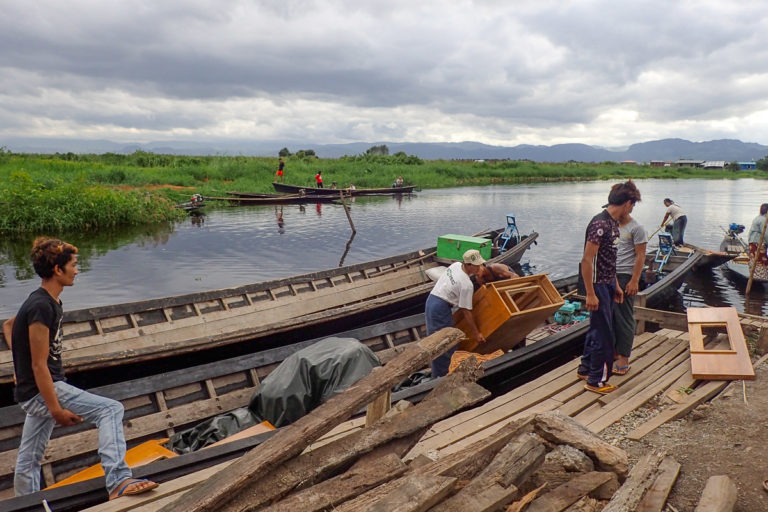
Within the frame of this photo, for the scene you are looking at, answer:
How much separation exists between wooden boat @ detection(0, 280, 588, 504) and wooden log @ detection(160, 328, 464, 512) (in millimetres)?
1509

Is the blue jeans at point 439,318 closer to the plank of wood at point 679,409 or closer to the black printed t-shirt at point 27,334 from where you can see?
the plank of wood at point 679,409

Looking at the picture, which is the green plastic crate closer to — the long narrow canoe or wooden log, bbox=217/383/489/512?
wooden log, bbox=217/383/489/512

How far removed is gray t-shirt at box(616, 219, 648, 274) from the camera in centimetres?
574

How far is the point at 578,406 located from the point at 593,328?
903 mm

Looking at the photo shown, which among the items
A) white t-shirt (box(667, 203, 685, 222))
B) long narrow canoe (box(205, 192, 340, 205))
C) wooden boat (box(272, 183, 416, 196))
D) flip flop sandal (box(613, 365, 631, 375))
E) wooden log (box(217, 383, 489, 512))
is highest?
wooden boat (box(272, 183, 416, 196))

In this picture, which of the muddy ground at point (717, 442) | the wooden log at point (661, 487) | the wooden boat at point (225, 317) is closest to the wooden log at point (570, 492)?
the wooden log at point (661, 487)

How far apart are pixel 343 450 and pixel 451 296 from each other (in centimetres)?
325

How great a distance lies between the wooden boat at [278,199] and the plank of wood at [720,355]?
1090 inches

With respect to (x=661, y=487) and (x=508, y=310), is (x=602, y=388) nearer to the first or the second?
(x=508, y=310)

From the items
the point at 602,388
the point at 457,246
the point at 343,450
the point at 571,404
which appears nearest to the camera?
the point at 343,450

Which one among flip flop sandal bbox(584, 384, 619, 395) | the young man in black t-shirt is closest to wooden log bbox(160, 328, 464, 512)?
the young man in black t-shirt

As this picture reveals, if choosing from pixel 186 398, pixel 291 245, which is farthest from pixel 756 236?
pixel 291 245

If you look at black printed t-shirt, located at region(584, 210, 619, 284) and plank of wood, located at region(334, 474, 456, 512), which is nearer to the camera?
plank of wood, located at region(334, 474, 456, 512)

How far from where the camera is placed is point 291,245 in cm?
2158
